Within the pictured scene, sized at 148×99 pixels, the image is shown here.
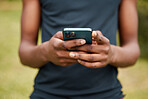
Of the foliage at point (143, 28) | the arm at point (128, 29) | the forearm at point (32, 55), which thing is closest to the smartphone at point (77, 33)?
the forearm at point (32, 55)

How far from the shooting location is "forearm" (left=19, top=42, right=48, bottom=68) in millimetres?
1613

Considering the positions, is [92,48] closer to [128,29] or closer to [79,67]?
[79,67]

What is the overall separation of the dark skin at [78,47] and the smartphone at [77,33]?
24 mm

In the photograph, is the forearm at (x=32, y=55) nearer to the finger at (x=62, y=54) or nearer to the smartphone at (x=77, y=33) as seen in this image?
the finger at (x=62, y=54)

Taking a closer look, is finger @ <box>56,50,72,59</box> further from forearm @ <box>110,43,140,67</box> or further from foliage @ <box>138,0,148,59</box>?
foliage @ <box>138,0,148,59</box>

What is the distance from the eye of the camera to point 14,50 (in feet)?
23.3

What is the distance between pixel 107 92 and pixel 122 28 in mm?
572

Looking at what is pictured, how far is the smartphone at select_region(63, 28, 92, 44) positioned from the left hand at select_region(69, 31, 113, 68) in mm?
60

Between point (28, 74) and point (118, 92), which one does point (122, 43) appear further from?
point (28, 74)

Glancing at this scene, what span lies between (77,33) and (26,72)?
4.72 meters

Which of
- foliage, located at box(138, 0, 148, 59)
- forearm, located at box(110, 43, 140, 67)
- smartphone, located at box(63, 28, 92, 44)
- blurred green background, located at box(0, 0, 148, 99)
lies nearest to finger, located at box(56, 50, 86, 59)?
smartphone, located at box(63, 28, 92, 44)

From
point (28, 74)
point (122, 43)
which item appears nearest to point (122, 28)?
point (122, 43)

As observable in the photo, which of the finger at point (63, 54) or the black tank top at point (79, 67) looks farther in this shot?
the black tank top at point (79, 67)

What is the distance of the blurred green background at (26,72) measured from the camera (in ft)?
15.1
